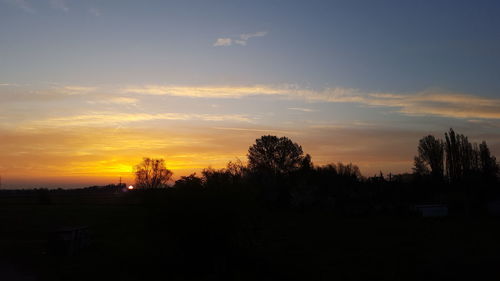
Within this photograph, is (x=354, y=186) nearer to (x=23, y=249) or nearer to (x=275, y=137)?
(x=275, y=137)

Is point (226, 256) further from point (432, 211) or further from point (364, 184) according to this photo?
point (364, 184)

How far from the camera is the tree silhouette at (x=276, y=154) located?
254 ft

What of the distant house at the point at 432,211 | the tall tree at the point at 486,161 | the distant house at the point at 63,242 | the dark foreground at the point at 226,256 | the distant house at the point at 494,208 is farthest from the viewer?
the tall tree at the point at 486,161

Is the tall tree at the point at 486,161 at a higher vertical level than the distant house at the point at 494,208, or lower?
higher

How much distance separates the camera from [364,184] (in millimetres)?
63531

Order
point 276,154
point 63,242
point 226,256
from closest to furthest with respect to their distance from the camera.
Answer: point 226,256, point 63,242, point 276,154

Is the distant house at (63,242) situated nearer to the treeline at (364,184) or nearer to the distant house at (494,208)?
the treeline at (364,184)

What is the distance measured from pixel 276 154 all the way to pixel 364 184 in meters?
18.7

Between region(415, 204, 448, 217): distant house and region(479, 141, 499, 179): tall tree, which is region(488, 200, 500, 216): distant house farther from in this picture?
region(479, 141, 499, 179): tall tree

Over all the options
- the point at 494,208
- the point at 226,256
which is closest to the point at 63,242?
the point at 226,256

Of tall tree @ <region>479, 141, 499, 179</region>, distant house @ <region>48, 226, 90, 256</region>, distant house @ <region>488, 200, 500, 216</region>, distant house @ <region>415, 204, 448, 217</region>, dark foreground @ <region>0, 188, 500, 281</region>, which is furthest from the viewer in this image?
tall tree @ <region>479, 141, 499, 179</region>

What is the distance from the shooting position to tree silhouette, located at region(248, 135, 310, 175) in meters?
77.5

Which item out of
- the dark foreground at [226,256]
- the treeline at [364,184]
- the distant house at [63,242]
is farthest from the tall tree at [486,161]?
the distant house at [63,242]

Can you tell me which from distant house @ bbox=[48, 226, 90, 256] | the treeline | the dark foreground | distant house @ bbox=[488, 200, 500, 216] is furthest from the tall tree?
distant house @ bbox=[48, 226, 90, 256]
